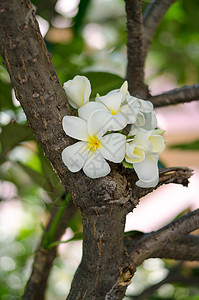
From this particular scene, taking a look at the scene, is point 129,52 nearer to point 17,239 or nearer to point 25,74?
point 25,74

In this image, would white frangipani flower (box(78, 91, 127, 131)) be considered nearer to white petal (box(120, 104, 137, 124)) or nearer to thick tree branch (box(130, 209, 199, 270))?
white petal (box(120, 104, 137, 124))

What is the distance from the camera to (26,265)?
3.37 feet

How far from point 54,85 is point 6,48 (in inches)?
2.0

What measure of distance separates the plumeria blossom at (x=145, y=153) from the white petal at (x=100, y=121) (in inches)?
1.0

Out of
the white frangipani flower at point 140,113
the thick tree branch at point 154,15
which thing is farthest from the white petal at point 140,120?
the thick tree branch at point 154,15

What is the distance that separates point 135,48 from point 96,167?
0.22 meters

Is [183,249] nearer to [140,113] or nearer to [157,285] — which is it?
[140,113]

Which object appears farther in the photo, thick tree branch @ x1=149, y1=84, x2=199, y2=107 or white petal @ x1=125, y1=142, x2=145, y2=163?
thick tree branch @ x1=149, y1=84, x2=199, y2=107

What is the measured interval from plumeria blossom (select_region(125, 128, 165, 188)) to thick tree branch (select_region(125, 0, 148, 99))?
0.54 feet

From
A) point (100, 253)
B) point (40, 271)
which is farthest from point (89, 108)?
point (40, 271)

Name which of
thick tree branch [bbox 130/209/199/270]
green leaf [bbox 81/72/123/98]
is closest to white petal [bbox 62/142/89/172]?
thick tree branch [bbox 130/209/199/270]

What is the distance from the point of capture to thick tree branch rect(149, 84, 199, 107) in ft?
1.64

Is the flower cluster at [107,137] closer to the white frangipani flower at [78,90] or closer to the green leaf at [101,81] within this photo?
the white frangipani flower at [78,90]

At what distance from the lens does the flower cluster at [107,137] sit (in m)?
0.32
